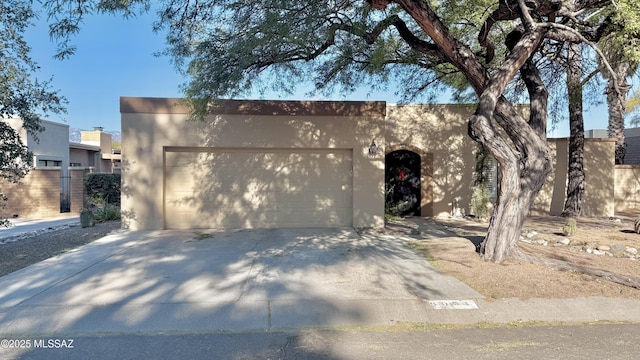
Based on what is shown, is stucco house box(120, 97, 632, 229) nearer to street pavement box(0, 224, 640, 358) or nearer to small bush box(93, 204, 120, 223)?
small bush box(93, 204, 120, 223)

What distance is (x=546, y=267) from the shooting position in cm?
761

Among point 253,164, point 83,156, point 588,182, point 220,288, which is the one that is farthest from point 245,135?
point 83,156

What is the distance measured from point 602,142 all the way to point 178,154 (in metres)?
14.8

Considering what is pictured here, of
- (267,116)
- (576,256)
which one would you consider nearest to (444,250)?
(576,256)

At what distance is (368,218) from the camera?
1277 cm

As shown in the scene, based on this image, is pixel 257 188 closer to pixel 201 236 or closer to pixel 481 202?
pixel 201 236

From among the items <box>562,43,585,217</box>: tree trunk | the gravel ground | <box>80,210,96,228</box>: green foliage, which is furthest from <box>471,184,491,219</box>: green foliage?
<box>80,210,96,228</box>: green foliage

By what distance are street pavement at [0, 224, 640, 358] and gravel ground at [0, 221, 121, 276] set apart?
0.52 meters

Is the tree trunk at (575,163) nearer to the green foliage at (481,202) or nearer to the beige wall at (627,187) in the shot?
the green foliage at (481,202)

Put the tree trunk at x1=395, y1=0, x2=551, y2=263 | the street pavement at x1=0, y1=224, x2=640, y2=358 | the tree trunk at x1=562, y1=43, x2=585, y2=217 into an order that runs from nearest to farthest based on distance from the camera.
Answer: the street pavement at x1=0, y1=224, x2=640, y2=358, the tree trunk at x1=395, y1=0, x2=551, y2=263, the tree trunk at x1=562, y1=43, x2=585, y2=217

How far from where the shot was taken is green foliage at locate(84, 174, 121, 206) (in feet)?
61.1

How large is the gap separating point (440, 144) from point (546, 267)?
27.6 feet

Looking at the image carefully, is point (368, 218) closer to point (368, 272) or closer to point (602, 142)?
point (368, 272)

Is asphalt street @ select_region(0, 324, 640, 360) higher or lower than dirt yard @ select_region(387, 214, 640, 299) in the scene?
lower
